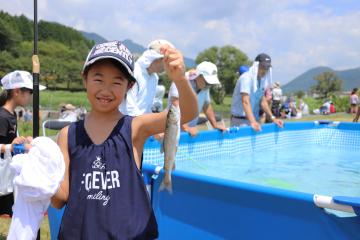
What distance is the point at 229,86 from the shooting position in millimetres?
55812

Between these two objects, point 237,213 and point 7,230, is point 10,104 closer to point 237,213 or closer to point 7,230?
point 7,230

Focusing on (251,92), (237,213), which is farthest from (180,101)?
(251,92)

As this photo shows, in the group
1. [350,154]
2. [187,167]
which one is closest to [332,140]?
[350,154]

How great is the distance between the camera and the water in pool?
18.5 feet

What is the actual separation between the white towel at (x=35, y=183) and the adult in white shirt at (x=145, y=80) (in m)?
2.46

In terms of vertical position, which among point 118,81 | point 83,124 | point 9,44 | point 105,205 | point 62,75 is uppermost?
point 9,44

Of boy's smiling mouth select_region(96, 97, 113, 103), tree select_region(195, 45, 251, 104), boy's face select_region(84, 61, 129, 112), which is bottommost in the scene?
boy's smiling mouth select_region(96, 97, 113, 103)

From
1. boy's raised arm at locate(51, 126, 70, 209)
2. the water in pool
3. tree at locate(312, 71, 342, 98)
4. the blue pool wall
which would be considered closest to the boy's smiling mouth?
boy's raised arm at locate(51, 126, 70, 209)

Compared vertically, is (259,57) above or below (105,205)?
above

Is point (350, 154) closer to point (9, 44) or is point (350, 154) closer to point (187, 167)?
point (187, 167)

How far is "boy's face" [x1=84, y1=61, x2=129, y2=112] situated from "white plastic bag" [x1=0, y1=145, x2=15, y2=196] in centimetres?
236

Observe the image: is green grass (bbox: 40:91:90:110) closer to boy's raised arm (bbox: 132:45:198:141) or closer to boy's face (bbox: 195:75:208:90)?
boy's face (bbox: 195:75:208:90)

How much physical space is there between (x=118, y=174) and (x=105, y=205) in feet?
0.51

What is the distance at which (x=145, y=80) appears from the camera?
15.4ft
